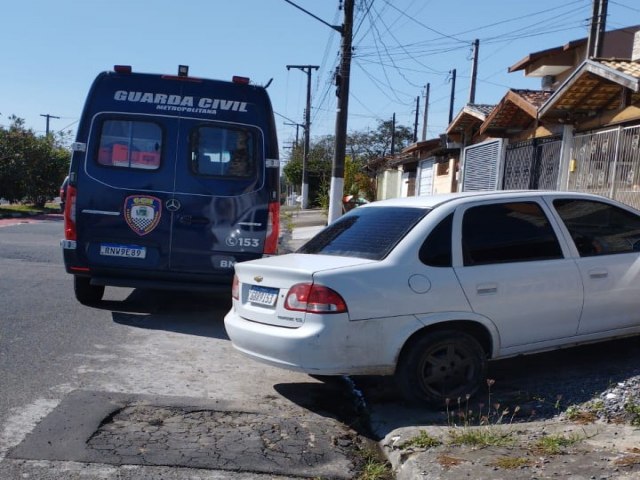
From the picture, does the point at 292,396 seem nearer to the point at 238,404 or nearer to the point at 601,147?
the point at 238,404

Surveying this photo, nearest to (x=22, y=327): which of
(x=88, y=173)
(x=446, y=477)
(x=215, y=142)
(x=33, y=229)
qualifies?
(x=88, y=173)

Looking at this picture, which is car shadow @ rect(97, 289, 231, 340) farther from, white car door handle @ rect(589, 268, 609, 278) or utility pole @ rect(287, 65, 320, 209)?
utility pole @ rect(287, 65, 320, 209)

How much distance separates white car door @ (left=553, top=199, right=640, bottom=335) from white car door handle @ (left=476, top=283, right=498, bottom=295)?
34.2 inches

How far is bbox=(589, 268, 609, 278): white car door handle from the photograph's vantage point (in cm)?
551

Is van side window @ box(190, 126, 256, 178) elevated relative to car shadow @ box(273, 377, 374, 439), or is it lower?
elevated

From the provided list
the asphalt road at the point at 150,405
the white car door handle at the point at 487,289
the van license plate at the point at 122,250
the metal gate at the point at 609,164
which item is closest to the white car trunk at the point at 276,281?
the asphalt road at the point at 150,405

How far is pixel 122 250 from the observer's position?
302 inches

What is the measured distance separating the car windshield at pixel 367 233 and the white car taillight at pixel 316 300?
0.50 metres

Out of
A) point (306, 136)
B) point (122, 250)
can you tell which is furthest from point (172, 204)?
point (306, 136)

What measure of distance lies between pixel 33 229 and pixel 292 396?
17.1 m

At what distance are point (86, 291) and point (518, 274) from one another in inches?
213

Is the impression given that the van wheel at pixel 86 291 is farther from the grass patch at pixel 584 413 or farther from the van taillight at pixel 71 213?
the grass patch at pixel 584 413

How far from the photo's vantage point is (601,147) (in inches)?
444

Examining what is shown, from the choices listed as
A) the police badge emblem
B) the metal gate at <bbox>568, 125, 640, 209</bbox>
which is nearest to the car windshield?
the police badge emblem
